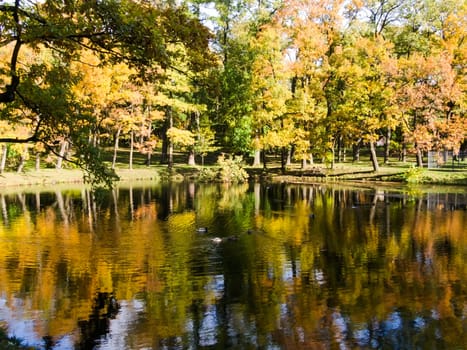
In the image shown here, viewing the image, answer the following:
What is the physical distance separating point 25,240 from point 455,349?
54.6ft

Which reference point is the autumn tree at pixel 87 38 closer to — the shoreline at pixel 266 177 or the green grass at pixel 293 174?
the shoreline at pixel 266 177

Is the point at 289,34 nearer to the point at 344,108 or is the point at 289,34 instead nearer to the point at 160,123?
the point at 344,108

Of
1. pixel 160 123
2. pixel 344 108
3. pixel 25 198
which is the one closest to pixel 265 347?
pixel 25 198

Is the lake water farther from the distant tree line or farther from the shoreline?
the distant tree line

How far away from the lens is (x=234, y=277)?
16.0 m

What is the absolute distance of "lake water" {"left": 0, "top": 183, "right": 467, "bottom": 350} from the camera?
A: 11492 millimetres

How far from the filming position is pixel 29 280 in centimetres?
1550

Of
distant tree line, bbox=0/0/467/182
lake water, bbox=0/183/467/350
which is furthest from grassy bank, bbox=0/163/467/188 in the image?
lake water, bbox=0/183/467/350

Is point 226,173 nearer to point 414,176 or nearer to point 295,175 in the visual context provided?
point 295,175

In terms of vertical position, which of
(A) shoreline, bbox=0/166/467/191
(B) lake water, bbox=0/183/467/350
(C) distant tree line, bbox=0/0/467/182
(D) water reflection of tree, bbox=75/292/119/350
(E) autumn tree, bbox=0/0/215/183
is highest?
(C) distant tree line, bbox=0/0/467/182

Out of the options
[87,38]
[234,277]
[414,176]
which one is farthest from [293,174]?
[87,38]

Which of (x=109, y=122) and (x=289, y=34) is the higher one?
(x=289, y=34)

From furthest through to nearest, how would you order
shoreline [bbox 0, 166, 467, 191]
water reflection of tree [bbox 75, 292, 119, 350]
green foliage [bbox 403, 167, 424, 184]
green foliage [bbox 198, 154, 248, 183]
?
1. green foliage [bbox 198, 154, 248, 183]
2. green foliage [bbox 403, 167, 424, 184]
3. shoreline [bbox 0, 166, 467, 191]
4. water reflection of tree [bbox 75, 292, 119, 350]

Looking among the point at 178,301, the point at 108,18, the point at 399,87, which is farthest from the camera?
the point at 399,87
